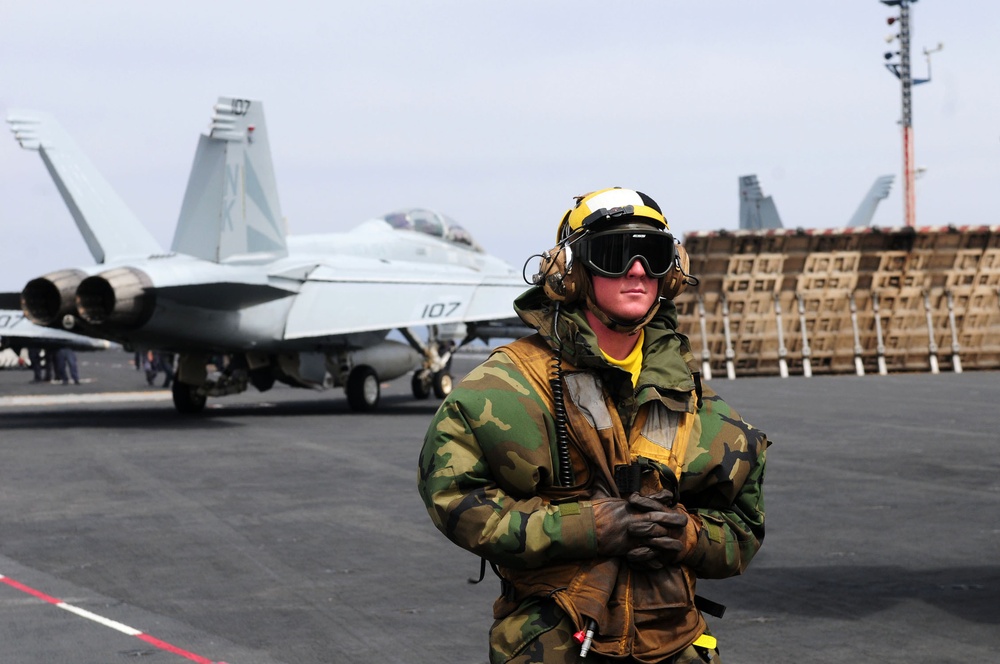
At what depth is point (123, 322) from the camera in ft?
64.0

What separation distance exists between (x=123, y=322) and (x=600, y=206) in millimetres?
17223

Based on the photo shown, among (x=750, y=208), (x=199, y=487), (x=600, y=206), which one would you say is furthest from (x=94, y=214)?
(x=750, y=208)

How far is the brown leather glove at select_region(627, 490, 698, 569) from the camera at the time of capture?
3.05 metres

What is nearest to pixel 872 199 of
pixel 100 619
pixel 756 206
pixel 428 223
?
pixel 756 206

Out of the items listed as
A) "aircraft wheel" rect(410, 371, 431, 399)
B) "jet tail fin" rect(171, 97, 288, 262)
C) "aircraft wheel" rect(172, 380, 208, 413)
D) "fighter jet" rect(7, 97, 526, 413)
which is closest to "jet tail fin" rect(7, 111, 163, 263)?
"fighter jet" rect(7, 97, 526, 413)

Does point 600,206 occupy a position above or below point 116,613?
above

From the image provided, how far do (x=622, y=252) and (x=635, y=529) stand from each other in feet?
2.27

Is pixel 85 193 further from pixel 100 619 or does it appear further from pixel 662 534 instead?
pixel 662 534

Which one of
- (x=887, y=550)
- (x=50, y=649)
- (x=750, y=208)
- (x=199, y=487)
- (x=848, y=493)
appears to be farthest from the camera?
(x=750, y=208)

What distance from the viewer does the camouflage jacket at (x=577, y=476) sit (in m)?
3.11

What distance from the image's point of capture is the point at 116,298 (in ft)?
62.6

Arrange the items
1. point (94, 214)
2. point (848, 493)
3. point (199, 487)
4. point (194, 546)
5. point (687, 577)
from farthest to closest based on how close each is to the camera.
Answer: point (94, 214), point (199, 487), point (848, 493), point (194, 546), point (687, 577)

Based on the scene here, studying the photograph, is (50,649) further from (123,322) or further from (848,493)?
(123,322)

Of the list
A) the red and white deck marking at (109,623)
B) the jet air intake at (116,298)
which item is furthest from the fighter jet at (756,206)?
the red and white deck marking at (109,623)
